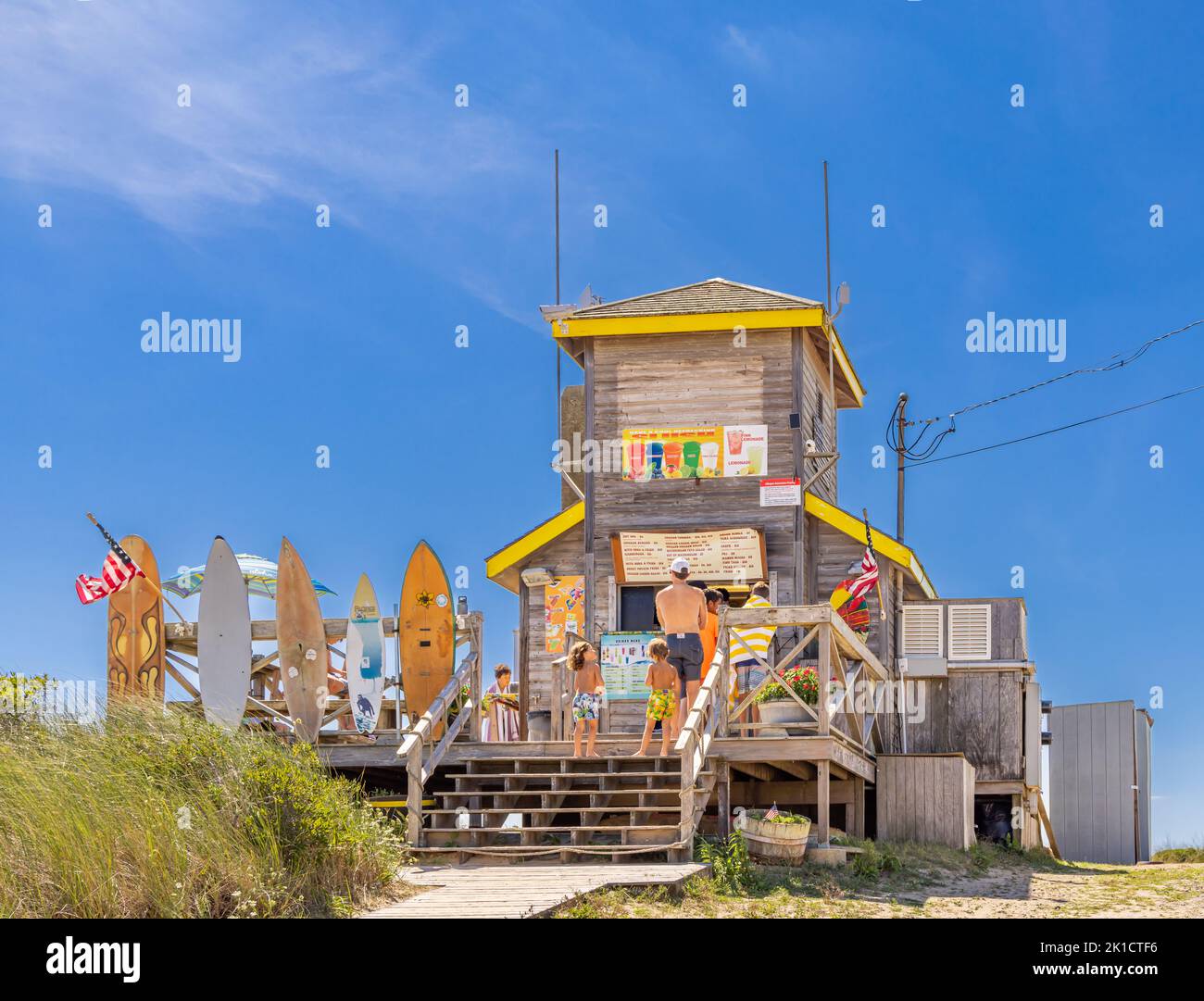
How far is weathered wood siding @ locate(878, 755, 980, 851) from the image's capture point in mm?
17953

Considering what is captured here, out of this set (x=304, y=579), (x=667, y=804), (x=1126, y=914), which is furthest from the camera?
(x=304, y=579)

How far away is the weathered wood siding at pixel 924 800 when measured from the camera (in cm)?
1795

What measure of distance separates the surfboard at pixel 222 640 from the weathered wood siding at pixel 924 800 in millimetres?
7239

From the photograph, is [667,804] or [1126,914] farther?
[667,804]

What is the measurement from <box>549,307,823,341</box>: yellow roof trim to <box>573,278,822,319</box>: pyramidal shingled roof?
0.08 meters

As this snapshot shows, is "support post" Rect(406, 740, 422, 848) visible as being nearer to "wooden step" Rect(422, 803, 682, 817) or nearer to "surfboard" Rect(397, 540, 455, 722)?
"wooden step" Rect(422, 803, 682, 817)

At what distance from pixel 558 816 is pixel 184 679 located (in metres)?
5.29

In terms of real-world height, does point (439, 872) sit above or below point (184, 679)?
below

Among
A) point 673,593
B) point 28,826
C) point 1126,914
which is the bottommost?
point 1126,914

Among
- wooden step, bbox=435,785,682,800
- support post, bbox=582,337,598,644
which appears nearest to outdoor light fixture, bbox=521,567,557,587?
support post, bbox=582,337,598,644
